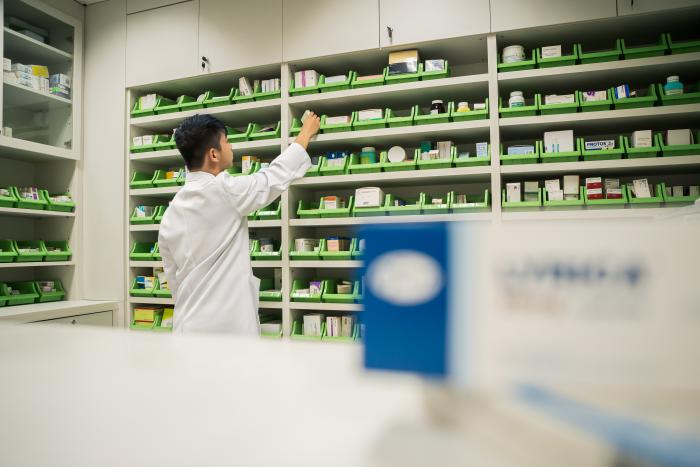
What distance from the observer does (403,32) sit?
3.03 meters

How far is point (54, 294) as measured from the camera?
3.86 meters

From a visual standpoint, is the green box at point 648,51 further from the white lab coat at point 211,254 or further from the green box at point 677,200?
the white lab coat at point 211,254

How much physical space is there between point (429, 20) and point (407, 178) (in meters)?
1.06

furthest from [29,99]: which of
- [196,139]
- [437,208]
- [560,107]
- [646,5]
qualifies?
[646,5]

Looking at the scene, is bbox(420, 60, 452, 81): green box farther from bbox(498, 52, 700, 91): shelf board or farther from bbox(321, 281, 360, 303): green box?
bbox(321, 281, 360, 303): green box

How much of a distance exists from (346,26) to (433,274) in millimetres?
3244

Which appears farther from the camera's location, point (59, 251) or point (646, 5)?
point (59, 251)

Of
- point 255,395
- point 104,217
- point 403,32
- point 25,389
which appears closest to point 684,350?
point 255,395

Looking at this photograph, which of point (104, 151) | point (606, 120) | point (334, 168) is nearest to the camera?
point (606, 120)

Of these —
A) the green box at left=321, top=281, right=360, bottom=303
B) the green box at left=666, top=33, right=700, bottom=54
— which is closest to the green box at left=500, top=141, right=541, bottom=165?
the green box at left=666, top=33, right=700, bottom=54

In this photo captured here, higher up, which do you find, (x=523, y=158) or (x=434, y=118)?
(x=434, y=118)

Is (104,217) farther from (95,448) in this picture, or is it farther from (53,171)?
(95,448)

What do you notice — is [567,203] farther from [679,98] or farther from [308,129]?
[308,129]

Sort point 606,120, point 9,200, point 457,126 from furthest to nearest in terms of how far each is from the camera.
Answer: point 9,200, point 457,126, point 606,120
